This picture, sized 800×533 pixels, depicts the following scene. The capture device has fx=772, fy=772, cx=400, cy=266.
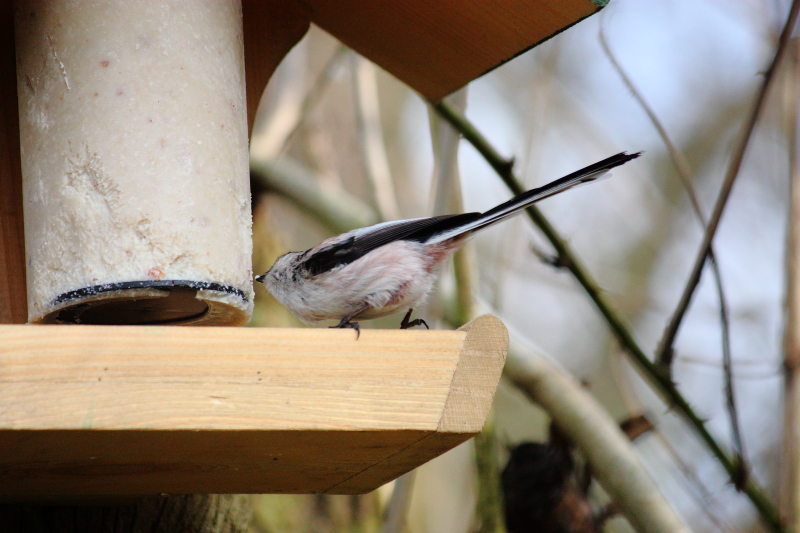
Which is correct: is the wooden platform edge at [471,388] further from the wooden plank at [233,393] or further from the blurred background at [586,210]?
the blurred background at [586,210]

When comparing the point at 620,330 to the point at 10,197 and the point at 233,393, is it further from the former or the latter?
the point at 10,197

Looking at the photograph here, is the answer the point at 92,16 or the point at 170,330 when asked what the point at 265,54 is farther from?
the point at 170,330

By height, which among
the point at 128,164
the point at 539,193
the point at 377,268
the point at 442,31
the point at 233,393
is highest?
the point at 442,31

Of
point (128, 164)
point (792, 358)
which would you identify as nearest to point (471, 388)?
point (128, 164)

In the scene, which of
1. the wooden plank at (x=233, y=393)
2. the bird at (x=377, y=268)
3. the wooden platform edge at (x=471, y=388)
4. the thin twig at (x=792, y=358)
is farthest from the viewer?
the thin twig at (x=792, y=358)

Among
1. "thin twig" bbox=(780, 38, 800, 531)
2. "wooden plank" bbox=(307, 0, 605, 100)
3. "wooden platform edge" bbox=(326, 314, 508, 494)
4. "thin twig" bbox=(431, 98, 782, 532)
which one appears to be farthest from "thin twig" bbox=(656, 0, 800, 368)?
"wooden platform edge" bbox=(326, 314, 508, 494)

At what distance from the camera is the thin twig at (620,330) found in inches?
78.5

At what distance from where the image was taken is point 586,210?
13.6 feet

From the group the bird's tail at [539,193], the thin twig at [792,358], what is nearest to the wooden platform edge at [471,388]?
the bird's tail at [539,193]

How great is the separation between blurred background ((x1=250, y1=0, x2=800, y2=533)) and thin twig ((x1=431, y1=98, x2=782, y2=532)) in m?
0.06

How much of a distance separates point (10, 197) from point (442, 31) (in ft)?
3.50

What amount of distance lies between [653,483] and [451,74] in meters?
1.19

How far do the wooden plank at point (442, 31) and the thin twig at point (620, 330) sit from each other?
0.16 m

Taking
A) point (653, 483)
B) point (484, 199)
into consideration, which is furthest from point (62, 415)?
point (484, 199)
